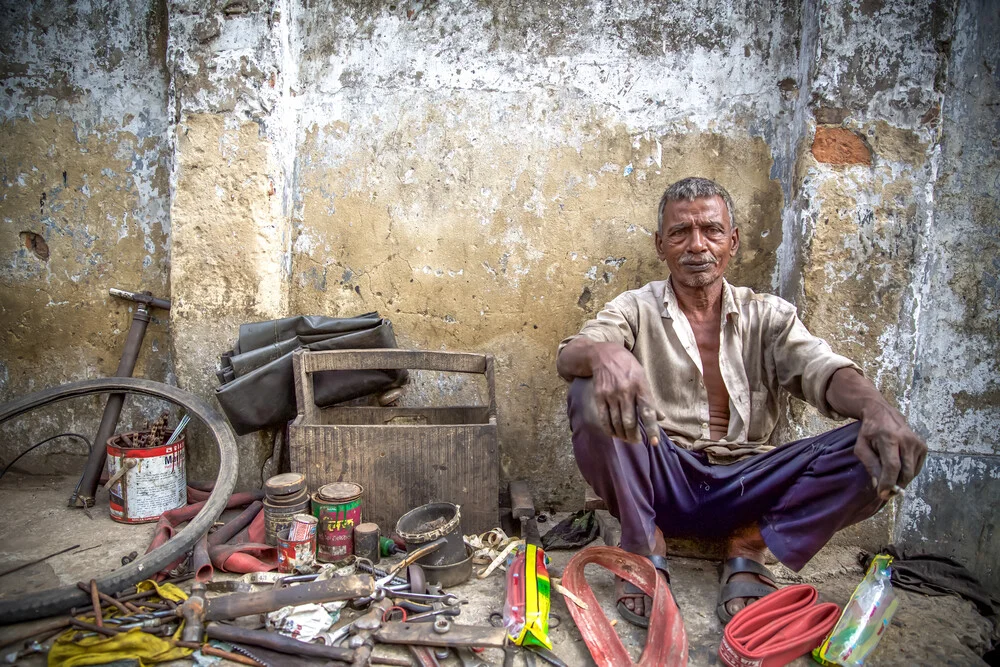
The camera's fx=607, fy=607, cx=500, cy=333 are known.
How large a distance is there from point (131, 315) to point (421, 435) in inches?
81.5

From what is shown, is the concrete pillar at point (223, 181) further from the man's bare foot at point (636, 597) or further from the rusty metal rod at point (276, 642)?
the man's bare foot at point (636, 597)

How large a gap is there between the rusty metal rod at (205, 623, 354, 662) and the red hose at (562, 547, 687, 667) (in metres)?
0.77

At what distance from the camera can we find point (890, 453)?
1.92 m

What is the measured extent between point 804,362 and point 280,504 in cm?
223

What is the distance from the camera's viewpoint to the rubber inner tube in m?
2.09

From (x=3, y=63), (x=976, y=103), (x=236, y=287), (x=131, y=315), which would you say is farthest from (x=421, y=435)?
(x=3, y=63)

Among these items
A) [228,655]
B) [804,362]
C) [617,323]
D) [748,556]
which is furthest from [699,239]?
[228,655]

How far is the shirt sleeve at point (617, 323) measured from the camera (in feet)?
8.28

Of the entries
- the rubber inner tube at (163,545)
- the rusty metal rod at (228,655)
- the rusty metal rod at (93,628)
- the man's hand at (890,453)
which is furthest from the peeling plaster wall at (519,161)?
the rusty metal rod at (93,628)

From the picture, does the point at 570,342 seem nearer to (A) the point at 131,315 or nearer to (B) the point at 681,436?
(B) the point at 681,436

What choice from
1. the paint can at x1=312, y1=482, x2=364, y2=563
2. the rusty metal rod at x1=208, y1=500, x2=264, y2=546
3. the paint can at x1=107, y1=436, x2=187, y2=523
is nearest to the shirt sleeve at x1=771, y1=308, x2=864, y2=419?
the paint can at x1=312, y1=482, x2=364, y2=563

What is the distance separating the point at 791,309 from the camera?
264cm

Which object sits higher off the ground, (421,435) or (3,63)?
(3,63)

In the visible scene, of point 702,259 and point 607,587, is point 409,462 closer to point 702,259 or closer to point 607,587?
point 607,587
